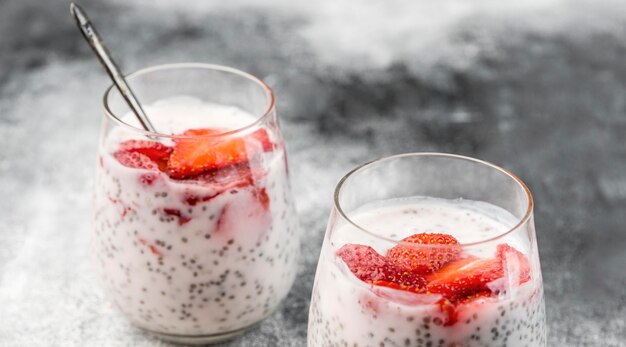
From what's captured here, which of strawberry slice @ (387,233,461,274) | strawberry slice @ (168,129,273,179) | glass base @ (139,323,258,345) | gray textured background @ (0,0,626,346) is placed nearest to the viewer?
strawberry slice @ (387,233,461,274)

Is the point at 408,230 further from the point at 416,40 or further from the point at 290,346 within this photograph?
the point at 416,40

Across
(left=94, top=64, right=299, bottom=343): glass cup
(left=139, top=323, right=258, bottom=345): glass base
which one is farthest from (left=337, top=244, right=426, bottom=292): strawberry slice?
(left=139, top=323, right=258, bottom=345): glass base

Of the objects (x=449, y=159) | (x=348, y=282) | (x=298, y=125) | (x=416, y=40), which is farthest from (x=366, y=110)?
(x=348, y=282)

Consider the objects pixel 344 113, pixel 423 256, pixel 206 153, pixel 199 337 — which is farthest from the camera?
pixel 344 113

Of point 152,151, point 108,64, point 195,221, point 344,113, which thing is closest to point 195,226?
point 195,221

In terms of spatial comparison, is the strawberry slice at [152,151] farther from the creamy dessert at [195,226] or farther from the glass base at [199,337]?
the glass base at [199,337]

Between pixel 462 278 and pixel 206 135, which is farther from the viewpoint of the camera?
pixel 206 135

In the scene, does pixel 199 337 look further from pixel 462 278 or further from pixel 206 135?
pixel 462 278

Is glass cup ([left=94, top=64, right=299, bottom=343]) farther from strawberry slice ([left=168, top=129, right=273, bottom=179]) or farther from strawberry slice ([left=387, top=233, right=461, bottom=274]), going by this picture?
strawberry slice ([left=387, top=233, right=461, bottom=274])
